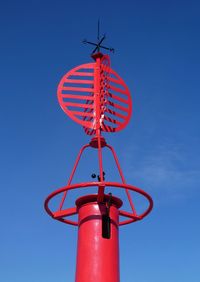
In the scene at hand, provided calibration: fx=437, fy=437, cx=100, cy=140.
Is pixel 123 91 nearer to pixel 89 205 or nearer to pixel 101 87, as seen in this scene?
pixel 101 87

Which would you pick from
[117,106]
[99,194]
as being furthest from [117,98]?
[99,194]

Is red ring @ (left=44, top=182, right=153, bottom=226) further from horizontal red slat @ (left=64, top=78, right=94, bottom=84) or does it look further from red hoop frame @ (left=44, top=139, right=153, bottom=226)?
horizontal red slat @ (left=64, top=78, right=94, bottom=84)

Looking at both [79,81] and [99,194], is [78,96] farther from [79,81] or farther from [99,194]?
[99,194]

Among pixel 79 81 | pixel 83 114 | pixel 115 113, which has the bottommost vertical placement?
pixel 83 114

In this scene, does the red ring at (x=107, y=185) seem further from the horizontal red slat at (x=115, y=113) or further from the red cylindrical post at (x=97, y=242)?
the horizontal red slat at (x=115, y=113)

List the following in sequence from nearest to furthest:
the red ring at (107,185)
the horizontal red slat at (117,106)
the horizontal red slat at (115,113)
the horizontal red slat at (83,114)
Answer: the red ring at (107,185)
the horizontal red slat at (83,114)
the horizontal red slat at (115,113)
the horizontal red slat at (117,106)

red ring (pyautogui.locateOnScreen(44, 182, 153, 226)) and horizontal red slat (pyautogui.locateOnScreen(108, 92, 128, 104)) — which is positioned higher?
horizontal red slat (pyautogui.locateOnScreen(108, 92, 128, 104))

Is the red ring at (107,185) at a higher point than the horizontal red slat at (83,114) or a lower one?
lower

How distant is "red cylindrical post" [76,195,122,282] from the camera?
10.3 metres

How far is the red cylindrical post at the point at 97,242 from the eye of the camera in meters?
10.3

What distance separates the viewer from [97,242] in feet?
34.7

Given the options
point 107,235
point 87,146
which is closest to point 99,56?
point 87,146

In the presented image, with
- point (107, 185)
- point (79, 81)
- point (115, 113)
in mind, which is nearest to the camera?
point (107, 185)

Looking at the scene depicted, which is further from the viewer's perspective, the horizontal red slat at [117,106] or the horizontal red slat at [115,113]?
the horizontal red slat at [117,106]
